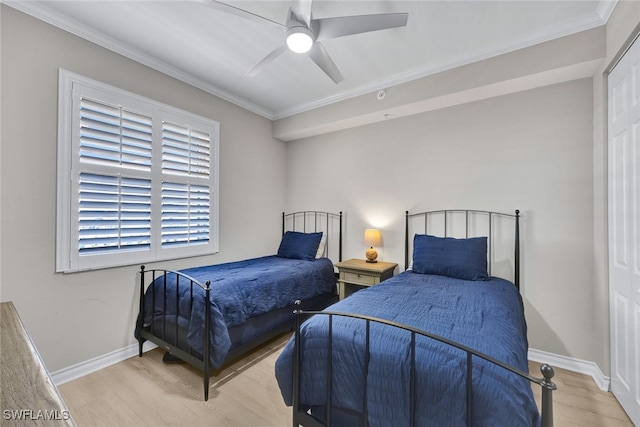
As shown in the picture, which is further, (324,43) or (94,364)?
(324,43)

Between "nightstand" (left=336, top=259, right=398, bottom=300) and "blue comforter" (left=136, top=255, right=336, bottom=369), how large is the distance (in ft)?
0.81

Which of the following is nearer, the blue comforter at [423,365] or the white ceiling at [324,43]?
the blue comforter at [423,365]

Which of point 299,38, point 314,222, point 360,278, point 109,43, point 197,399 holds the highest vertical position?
point 109,43

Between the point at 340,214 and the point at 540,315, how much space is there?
7.65 feet

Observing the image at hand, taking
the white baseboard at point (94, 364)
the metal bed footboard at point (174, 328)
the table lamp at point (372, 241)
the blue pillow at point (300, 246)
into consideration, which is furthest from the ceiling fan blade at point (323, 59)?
the white baseboard at point (94, 364)

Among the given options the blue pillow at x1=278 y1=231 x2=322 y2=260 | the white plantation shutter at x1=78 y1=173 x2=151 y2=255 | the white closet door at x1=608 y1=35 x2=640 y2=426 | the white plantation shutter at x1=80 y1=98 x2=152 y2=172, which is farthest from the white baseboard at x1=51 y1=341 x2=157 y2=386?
the white closet door at x1=608 y1=35 x2=640 y2=426

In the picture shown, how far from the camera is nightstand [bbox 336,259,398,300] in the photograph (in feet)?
9.96

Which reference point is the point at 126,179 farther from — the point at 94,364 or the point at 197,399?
the point at 197,399

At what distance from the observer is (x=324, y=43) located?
2.45m

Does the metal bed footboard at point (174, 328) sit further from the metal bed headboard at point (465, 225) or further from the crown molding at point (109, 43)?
the metal bed headboard at point (465, 225)

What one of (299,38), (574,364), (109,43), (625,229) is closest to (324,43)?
(299,38)

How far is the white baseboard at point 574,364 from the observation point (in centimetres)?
213

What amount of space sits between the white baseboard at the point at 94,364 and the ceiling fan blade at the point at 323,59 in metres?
2.97

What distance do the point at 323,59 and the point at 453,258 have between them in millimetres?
2009
